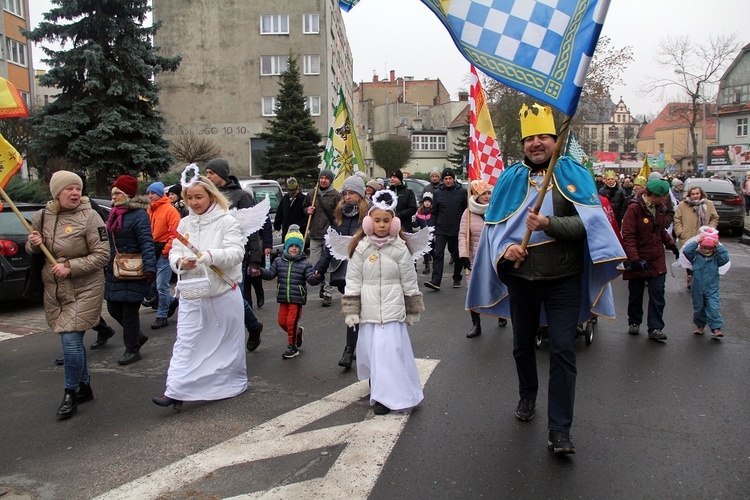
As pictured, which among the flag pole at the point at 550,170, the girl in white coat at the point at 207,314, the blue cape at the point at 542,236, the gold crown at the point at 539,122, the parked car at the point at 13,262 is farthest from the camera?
the parked car at the point at 13,262

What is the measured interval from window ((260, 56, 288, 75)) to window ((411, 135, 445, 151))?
138ft

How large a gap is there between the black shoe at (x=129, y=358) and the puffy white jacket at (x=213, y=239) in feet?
6.23

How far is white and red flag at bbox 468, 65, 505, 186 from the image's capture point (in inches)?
432

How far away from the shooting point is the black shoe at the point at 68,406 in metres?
5.13

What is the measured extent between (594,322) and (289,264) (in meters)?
3.71

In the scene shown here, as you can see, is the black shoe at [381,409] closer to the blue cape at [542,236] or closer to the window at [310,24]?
the blue cape at [542,236]

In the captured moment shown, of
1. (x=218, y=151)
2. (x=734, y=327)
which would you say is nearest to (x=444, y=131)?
(x=218, y=151)

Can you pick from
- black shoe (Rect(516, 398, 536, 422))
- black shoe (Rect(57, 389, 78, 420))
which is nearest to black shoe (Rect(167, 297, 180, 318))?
black shoe (Rect(57, 389, 78, 420))

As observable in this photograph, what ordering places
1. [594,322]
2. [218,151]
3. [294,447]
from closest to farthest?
[294,447] < [594,322] < [218,151]

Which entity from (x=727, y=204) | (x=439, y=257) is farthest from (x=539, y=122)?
(x=727, y=204)

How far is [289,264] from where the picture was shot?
6.84 meters

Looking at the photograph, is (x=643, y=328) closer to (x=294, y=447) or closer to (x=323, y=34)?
(x=294, y=447)

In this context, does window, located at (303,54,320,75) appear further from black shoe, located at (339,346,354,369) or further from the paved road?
black shoe, located at (339,346,354,369)

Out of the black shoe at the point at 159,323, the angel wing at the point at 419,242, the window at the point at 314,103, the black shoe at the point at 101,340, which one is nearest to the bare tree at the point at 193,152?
the window at the point at 314,103
